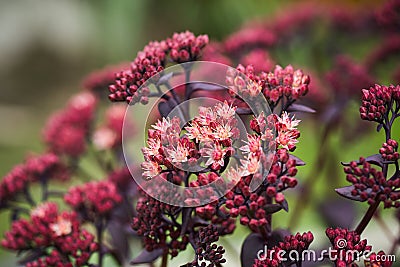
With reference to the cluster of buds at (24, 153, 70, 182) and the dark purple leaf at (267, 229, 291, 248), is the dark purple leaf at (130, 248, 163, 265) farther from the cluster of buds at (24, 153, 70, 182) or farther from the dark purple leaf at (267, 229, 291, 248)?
the cluster of buds at (24, 153, 70, 182)

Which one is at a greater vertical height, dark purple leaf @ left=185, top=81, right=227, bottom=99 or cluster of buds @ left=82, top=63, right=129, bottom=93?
cluster of buds @ left=82, top=63, right=129, bottom=93

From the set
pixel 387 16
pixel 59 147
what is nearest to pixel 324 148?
pixel 387 16

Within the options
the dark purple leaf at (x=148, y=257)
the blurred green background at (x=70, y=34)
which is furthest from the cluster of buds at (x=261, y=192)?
the blurred green background at (x=70, y=34)

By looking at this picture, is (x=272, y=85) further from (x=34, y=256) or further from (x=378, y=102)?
(x=34, y=256)

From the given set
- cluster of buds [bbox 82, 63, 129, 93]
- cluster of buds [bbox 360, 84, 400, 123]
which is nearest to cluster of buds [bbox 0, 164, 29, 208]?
cluster of buds [bbox 82, 63, 129, 93]

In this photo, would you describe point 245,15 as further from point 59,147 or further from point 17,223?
point 17,223

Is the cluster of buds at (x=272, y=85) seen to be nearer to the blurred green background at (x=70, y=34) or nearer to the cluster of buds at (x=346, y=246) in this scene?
the cluster of buds at (x=346, y=246)
